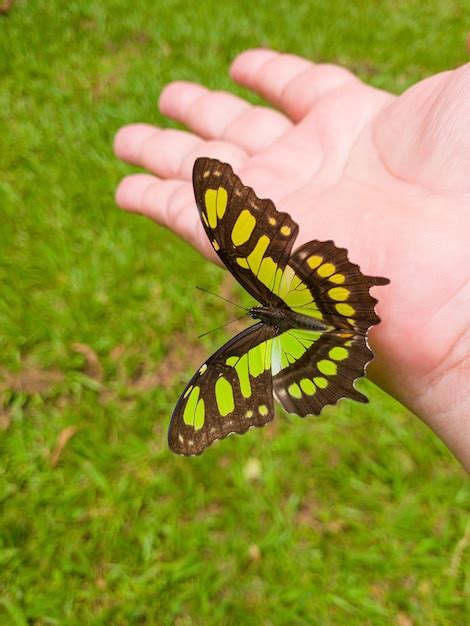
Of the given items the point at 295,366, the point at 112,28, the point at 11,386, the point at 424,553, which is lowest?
the point at 424,553

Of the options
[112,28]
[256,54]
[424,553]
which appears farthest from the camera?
[112,28]

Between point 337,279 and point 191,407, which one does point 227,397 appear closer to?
point 191,407

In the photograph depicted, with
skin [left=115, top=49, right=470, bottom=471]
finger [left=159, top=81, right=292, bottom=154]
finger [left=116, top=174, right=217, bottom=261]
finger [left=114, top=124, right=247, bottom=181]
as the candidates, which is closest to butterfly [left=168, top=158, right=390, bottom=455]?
skin [left=115, top=49, right=470, bottom=471]

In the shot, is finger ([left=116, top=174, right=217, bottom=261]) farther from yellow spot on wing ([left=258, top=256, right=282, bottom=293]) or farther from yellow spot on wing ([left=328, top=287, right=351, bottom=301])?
yellow spot on wing ([left=328, top=287, right=351, bottom=301])

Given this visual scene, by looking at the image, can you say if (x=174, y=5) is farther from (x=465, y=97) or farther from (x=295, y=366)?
(x=295, y=366)

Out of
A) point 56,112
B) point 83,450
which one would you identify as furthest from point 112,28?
point 83,450

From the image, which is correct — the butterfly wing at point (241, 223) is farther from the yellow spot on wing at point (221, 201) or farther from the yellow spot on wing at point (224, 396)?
the yellow spot on wing at point (224, 396)

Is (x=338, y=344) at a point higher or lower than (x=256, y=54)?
lower
